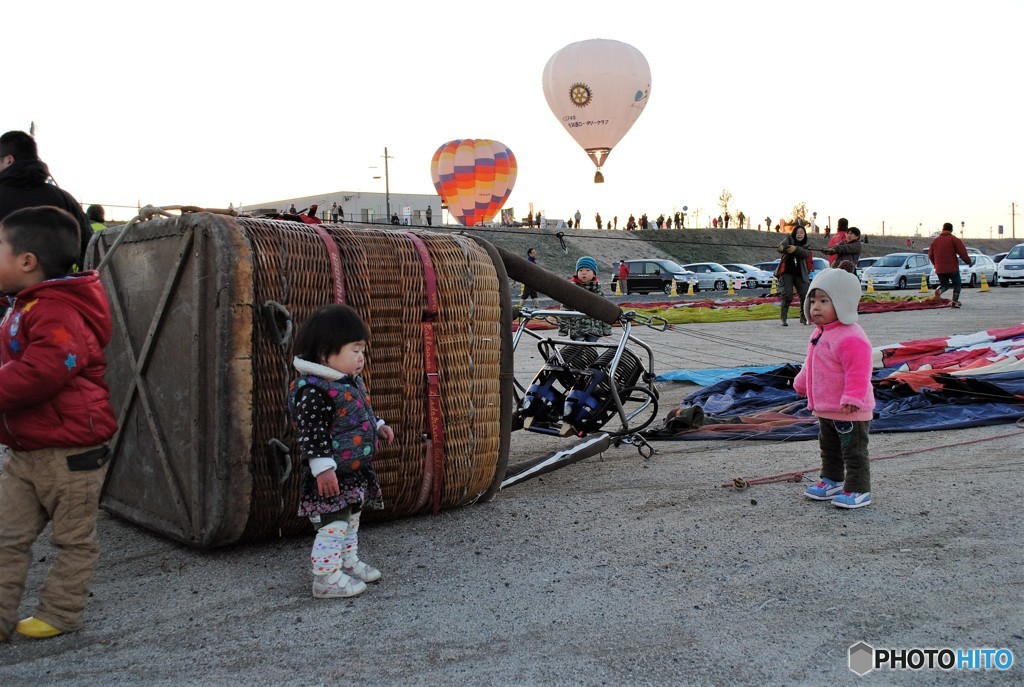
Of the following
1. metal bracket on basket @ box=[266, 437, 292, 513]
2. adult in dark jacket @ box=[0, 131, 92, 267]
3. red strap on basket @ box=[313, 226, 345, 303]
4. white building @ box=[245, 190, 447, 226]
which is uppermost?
white building @ box=[245, 190, 447, 226]

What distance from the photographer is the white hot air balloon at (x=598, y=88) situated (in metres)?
26.3

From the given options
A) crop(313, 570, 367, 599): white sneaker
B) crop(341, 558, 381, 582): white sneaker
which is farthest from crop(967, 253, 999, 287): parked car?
crop(313, 570, 367, 599): white sneaker

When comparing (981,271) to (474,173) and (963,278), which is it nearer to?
(963,278)

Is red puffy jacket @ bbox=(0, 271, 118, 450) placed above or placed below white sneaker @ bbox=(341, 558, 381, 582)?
above

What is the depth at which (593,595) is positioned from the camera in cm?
329

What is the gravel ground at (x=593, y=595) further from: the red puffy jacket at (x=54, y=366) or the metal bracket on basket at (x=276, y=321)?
the metal bracket on basket at (x=276, y=321)

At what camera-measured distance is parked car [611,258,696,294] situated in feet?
113

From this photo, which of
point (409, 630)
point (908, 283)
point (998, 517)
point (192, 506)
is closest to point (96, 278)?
point (192, 506)

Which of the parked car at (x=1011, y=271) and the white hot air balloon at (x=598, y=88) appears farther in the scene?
the parked car at (x=1011, y=271)

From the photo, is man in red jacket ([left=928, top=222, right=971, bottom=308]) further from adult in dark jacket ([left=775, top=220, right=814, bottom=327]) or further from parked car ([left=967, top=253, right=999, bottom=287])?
parked car ([left=967, top=253, right=999, bottom=287])

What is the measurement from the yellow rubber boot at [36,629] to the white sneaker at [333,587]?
831mm

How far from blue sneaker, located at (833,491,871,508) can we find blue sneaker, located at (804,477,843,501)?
9 cm

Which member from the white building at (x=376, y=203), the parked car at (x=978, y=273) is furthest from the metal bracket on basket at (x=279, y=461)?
the white building at (x=376, y=203)

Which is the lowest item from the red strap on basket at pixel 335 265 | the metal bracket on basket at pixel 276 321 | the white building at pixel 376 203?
the metal bracket on basket at pixel 276 321
